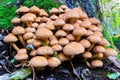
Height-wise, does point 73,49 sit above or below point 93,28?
below

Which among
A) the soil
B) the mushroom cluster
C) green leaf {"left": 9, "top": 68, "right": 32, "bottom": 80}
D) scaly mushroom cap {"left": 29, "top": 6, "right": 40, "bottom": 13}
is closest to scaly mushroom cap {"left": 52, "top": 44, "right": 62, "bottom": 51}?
the mushroom cluster

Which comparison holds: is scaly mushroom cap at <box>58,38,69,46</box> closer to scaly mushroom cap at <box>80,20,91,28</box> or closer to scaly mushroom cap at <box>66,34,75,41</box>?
scaly mushroom cap at <box>66,34,75,41</box>

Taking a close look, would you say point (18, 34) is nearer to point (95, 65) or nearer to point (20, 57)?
point (20, 57)

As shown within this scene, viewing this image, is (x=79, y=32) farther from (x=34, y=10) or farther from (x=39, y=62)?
(x=34, y=10)

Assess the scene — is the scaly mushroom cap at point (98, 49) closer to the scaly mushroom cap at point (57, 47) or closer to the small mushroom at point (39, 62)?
the scaly mushroom cap at point (57, 47)

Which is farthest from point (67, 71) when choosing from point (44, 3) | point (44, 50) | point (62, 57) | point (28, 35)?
point (44, 3)

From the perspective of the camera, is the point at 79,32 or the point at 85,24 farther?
the point at 85,24
